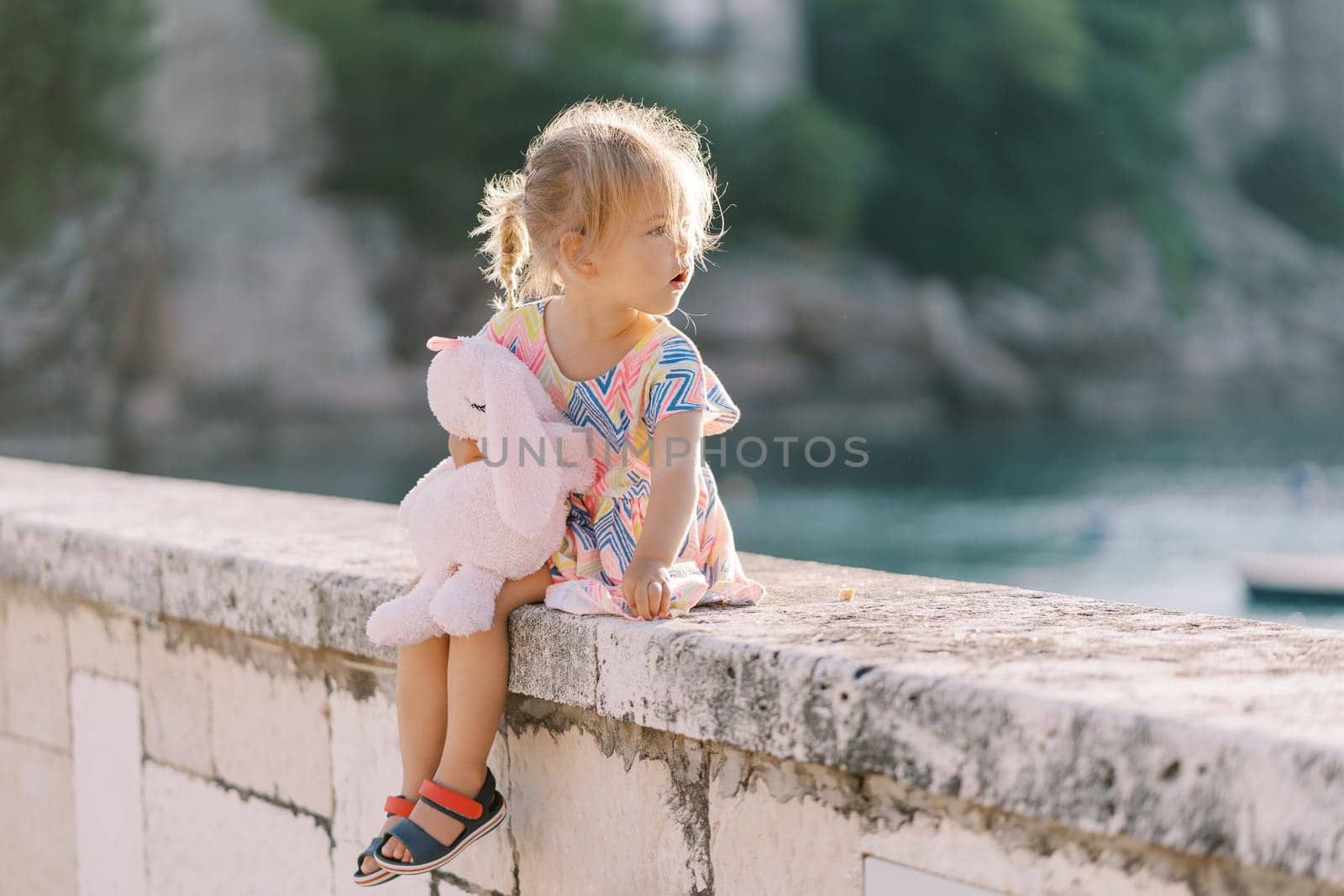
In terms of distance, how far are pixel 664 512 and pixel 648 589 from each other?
107 mm

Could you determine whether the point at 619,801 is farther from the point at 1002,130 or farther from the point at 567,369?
the point at 1002,130

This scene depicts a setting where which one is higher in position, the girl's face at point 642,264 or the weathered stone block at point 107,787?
the girl's face at point 642,264

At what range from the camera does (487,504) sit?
6.19ft

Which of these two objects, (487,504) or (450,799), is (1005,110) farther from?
(450,799)

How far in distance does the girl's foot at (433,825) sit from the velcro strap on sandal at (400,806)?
0.03 m

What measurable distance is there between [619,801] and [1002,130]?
91.0 ft

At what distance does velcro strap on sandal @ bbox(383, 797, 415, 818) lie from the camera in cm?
187

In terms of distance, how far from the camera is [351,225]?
23500 mm

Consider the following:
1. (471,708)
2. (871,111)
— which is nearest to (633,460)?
(471,708)

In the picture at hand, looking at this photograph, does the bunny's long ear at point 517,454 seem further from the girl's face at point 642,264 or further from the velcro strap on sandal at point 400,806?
the velcro strap on sandal at point 400,806

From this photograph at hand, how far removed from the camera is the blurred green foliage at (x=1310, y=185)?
28.8 meters

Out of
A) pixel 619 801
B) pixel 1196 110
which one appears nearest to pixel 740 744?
pixel 619 801

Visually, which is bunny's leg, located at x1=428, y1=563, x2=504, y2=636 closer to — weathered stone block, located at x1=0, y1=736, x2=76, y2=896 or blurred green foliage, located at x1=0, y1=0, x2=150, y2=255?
weathered stone block, located at x1=0, y1=736, x2=76, y2=896

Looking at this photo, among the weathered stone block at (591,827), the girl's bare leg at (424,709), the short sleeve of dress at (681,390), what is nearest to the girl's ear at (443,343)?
the short sleeve of dress at (681,390)
